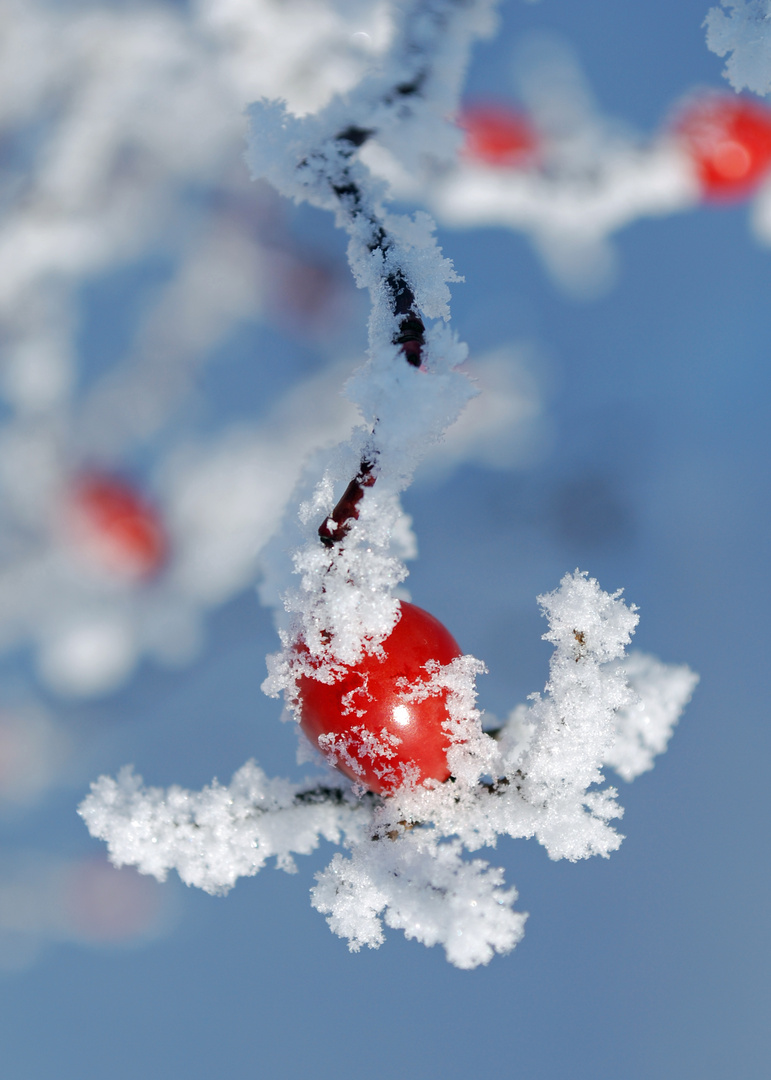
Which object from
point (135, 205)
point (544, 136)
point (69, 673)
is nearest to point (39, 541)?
point (69, 673)

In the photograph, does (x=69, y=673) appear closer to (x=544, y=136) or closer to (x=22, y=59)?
(x=22, y=59)

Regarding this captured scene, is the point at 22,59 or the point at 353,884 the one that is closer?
the point at 353,884

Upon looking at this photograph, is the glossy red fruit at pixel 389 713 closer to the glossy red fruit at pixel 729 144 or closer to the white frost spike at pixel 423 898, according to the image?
the white frost spike at pixel 423 898

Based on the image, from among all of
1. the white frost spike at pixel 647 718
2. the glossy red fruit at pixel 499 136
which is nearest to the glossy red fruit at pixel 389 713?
the white frost spike at pixel 647 718

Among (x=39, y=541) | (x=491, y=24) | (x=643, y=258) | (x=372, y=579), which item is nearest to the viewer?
(x=372, y=579)

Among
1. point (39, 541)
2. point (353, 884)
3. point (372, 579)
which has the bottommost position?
point (353, 884)

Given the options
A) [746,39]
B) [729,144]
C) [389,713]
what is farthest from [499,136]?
[389,713]
